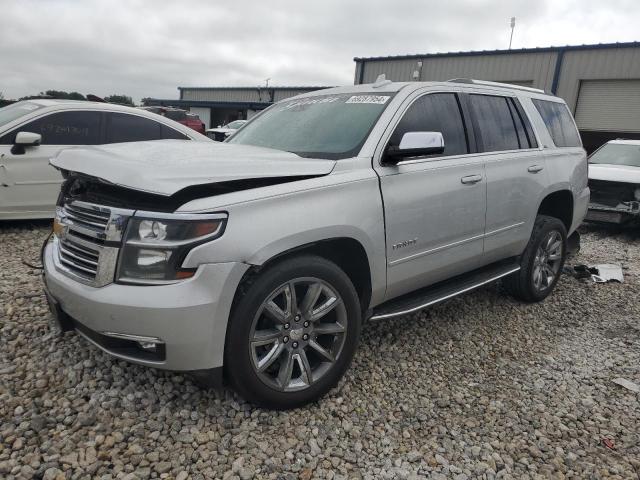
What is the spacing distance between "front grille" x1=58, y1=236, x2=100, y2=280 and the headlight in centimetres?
22

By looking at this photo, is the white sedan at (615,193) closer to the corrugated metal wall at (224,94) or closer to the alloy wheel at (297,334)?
the alloy wheel at (297,334)

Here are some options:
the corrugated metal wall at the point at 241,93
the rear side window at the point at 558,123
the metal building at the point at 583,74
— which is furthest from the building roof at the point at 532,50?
the rear side window at the point at 558,123

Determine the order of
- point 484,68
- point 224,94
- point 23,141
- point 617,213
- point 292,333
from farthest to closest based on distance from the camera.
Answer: point 224,94 < point 484,68 < point 617,213 < point 23,141 < point 292,333

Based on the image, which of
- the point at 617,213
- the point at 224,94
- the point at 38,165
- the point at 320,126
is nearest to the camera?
the point at 320,126

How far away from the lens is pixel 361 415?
280cm

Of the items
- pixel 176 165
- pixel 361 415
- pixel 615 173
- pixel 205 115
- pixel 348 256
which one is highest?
pixel 205 115

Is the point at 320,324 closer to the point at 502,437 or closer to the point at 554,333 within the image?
the point at 502,437

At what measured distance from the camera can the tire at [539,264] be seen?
4.48 m

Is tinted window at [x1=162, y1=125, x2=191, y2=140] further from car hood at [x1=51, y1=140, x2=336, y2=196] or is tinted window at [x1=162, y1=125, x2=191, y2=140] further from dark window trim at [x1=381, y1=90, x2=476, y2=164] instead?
dark window trim at [x1=381, y1=90, x2=476, y2=164]

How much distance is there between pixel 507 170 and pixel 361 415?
7.66 ft

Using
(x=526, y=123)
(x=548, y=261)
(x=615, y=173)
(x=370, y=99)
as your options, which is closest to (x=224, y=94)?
(x=615, y=173)

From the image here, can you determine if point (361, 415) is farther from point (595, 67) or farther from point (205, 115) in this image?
point (205, 115)

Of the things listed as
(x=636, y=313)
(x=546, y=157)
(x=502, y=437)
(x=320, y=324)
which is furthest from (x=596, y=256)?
(x=320, y=324)

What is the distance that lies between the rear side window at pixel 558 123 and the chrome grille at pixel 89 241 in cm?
398
